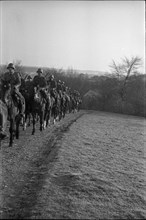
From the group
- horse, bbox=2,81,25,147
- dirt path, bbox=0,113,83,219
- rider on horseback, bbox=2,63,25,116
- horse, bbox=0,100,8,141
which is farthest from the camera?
rider on horseback, bbox=2,63,25,116

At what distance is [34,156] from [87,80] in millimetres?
49905

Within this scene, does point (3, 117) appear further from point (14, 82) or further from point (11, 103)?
point (14, 82)

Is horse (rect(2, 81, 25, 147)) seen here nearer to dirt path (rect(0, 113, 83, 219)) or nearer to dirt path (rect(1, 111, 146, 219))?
dirt path (rect(0, 113, 83, 219))

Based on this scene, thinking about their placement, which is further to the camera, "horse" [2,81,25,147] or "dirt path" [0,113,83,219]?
"horse" [2,81,25,147]

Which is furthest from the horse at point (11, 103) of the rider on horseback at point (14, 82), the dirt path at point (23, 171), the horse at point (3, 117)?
the dirt path at point (23, 171)

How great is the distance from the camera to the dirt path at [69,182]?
427cm

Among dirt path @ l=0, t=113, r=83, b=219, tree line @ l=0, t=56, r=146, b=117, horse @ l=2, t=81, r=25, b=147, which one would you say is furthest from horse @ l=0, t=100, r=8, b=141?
tree line @ l=0, t=56, r=146, b=117

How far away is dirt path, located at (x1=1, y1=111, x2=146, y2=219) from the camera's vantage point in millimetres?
4270

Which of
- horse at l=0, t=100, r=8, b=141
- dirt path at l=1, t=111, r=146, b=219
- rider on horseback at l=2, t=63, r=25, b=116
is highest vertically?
rider on horseback at l=2, t=63, r=25, b=116

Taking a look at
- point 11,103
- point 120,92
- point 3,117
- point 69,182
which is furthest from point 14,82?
point 120,92

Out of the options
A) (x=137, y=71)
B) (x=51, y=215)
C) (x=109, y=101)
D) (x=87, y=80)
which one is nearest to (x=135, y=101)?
(x=109, y=101)

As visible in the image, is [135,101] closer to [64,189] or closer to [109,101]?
[109,101]

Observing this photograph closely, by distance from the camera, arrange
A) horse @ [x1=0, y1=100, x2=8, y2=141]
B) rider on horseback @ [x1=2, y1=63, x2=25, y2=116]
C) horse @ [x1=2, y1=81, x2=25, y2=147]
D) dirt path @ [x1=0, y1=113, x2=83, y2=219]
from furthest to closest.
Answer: rider on horseback @ [x1=2, y1=63, x2=25, y2=116] → horse @ [x1=2, y1=81, x2=25, y2=147] → horse @ [x1=0, y1=100, x2=8, y2=141] → dirt path @ [x1=0, y1=113, x2=83, y2=219]

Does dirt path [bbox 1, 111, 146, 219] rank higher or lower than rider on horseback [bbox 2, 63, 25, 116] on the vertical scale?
lower
